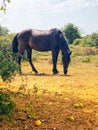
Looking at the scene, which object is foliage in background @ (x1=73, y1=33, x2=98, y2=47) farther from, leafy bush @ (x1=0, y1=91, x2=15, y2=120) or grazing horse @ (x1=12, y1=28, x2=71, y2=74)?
leafy bush @ (x1=0, y1=91, x2=15, y2=120)

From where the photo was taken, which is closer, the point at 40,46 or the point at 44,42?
the point at 44,42

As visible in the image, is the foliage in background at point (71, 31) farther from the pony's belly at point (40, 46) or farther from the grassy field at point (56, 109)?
the grassy field at point (56, 109)

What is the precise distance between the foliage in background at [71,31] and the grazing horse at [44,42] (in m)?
19.7

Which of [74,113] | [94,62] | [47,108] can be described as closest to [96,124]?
[74,113]

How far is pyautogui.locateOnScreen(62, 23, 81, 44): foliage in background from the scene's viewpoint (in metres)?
34.9

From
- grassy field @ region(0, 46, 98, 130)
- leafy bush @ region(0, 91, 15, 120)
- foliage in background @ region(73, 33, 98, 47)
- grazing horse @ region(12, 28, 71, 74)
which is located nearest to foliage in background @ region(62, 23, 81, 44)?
foliage in background @ region(73, 33, 98, 47)

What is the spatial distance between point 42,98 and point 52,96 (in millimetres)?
412

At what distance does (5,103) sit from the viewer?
19.6ft

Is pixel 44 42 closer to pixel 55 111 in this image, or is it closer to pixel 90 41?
pixel 55 111

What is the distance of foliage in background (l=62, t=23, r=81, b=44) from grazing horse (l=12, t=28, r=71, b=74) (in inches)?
777

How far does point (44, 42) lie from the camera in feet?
48.3

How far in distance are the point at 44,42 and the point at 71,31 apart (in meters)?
20.5

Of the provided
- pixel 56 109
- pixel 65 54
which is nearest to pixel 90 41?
pixel 65 54

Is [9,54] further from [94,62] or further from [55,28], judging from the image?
[94,62]
